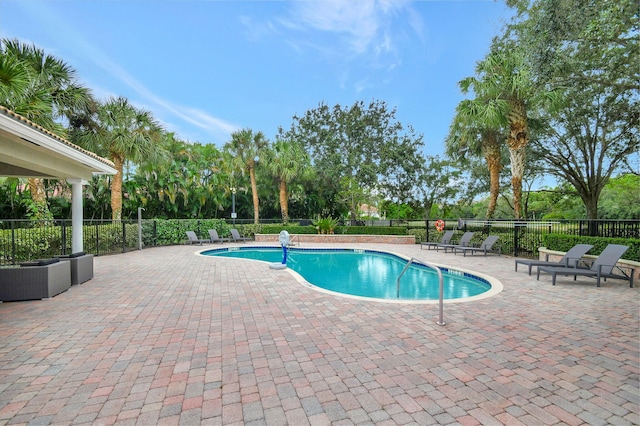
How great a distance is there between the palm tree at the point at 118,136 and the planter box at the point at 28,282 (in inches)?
346

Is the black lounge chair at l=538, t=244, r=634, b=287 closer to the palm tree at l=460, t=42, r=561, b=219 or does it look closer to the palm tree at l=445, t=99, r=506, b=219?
the palm tree at l=460, t=42, r=561, b=219

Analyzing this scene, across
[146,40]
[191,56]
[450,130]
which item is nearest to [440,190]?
[450,130]

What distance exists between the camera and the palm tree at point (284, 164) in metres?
20.9

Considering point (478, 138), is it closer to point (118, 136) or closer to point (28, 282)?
point (118, 136)

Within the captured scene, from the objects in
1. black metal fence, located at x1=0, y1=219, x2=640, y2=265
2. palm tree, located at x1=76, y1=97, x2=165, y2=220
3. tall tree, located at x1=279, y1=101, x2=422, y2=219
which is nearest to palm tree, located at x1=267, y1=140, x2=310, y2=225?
tall tree, located at x1=279, y1=101, x2=422, y2=219

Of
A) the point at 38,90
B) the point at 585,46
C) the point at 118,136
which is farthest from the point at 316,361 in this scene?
the point at 118,136

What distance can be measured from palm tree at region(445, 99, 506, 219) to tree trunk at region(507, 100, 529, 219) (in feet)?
2.37

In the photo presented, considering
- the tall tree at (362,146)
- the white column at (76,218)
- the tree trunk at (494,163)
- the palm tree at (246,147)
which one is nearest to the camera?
the white column at (76,218)

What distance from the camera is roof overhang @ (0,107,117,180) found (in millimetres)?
4176

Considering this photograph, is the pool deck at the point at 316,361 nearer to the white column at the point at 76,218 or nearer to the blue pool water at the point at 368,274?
the blue pool water at the point at 368,274

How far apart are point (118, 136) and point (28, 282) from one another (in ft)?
30.2

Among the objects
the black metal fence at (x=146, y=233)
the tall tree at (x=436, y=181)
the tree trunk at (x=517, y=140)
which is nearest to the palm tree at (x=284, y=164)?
the black metal fence at (x=146, y=233)

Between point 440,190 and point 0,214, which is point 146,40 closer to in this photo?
point 0,214

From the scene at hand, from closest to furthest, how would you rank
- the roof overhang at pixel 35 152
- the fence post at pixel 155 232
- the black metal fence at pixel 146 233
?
the roof overhang at pixel 35 152 → the black metal fence at pixel 146 233 → the fence post at pixel 155 232
